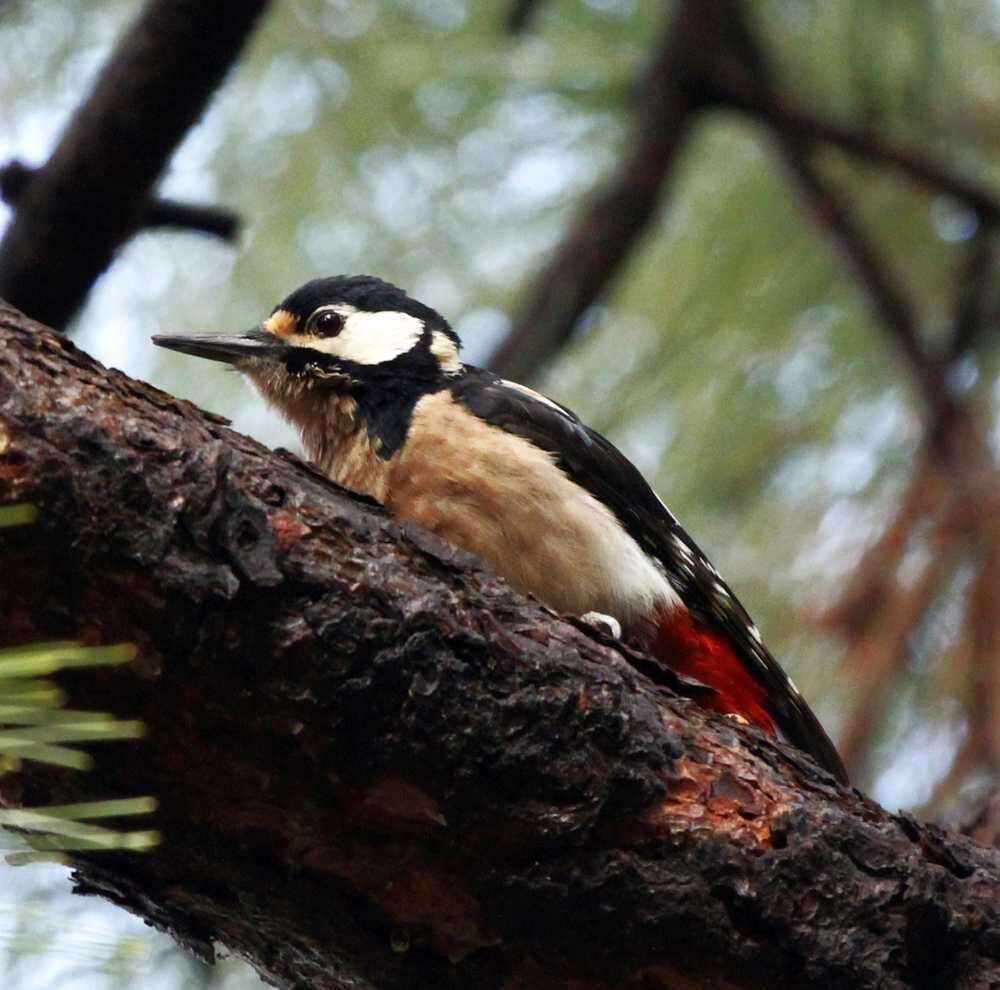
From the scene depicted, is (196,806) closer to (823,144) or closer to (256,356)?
(256,356)

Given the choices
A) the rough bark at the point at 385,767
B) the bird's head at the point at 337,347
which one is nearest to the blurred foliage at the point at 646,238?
the bird's head at the point at 337,347

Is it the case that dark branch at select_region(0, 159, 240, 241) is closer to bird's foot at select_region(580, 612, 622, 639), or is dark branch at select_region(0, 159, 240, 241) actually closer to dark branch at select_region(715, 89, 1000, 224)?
bird's foot at select_region(580, 612, 622, 639)

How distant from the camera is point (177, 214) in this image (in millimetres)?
2951

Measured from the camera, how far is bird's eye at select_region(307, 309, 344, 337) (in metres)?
3.20

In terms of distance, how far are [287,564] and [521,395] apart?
4.04ft

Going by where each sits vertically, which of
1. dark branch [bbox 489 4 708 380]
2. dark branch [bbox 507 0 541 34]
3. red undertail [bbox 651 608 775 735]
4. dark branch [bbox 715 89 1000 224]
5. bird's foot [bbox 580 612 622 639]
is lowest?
bird's foot [bbox 580 612 622 639]

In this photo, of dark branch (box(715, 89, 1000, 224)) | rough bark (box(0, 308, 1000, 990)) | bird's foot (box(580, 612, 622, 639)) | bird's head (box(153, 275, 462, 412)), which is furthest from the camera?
dark branch (box(715, 89, 1000, 224))

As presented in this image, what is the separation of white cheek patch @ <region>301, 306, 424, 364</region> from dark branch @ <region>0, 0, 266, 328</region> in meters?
0.42

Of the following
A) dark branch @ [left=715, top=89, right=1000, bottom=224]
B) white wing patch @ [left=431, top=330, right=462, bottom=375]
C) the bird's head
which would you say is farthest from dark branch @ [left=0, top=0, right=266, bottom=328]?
dark branch @ [left=715, top=89, right=1000, bottom=224]

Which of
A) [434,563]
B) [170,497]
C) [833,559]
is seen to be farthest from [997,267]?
[170,497]

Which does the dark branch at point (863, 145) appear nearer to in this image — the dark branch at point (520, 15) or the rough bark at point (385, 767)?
the dark branch at point (520, 15)

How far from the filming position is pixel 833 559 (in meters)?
3.78

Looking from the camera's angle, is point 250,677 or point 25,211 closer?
point 250,677

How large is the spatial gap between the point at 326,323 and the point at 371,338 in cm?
9
